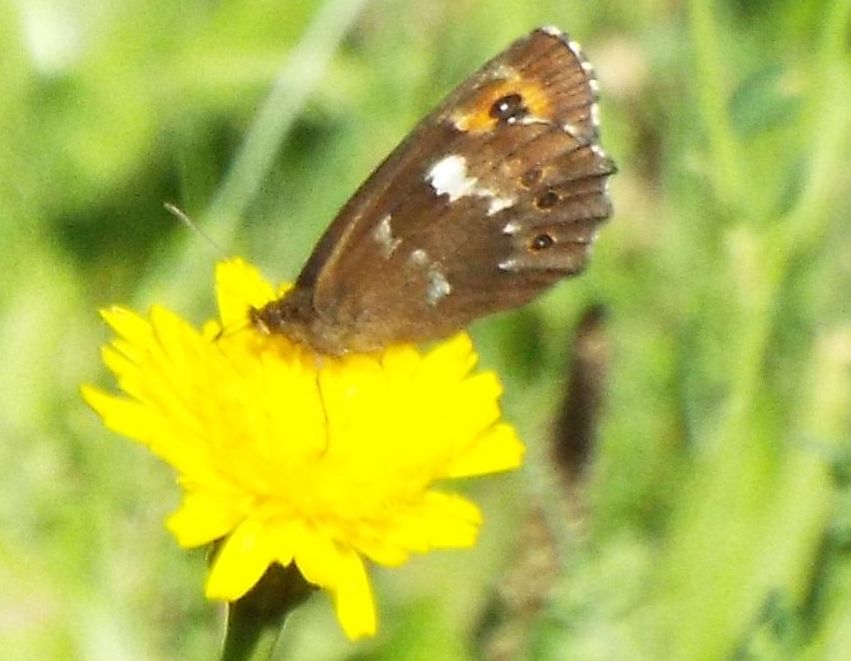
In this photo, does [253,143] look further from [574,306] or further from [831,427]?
[831,427]

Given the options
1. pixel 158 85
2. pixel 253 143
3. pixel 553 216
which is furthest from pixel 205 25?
pixel 553 216

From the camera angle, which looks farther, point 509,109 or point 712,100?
point 712,100

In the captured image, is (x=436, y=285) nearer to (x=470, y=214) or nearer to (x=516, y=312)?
(x=470, y=214)

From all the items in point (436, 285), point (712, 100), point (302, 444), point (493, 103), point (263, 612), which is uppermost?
point (712, 100)

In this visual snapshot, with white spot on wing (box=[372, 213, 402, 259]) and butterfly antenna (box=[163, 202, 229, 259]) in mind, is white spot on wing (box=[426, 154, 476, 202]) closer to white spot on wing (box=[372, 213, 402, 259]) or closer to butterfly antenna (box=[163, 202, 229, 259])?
white spot on wing (box=[372, 213, 402, 259])

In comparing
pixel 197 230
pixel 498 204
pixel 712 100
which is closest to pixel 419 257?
pixel 498 204

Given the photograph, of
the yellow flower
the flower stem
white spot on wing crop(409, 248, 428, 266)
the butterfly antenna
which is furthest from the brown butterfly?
the flower stem
